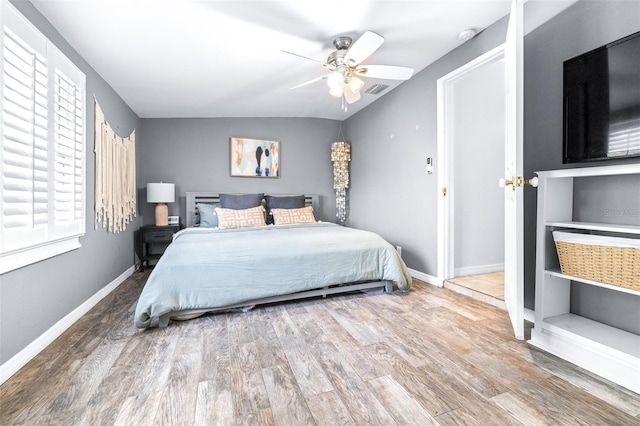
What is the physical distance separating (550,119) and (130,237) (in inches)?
186

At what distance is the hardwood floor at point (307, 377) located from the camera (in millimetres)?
1288

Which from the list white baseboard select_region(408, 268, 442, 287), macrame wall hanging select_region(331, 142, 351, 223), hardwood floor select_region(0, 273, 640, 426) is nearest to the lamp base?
hardwood floor select_region(0, 273, 640, 426)

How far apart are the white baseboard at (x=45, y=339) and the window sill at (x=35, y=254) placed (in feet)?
1.68

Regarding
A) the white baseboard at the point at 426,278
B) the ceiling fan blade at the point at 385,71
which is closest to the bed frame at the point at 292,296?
the white baseboard at the point at 426,278

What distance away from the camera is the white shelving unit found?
148 centimetres

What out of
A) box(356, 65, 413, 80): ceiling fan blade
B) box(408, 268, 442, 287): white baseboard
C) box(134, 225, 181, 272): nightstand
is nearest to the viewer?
box(356, 65, 413, 80): ceiling fan blade

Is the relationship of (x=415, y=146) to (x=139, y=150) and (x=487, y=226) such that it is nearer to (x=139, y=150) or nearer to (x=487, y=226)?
(x=487, y=226)

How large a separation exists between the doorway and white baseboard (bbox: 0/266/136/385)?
11.4 feet

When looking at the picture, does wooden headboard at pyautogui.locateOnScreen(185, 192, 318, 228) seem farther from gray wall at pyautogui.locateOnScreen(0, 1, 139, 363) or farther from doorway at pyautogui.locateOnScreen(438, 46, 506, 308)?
doorway at pyautogui.locateOnScreen(438, 46, 506, 308)

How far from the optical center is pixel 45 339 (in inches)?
74.5

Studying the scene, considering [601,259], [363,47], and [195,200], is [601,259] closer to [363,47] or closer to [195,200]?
[363,47]

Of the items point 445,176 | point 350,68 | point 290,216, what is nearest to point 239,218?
point 290,216

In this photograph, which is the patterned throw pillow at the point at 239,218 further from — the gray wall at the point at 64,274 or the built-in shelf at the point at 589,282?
the built-in shelf at the point at 589,282

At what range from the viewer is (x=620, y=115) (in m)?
1.58
